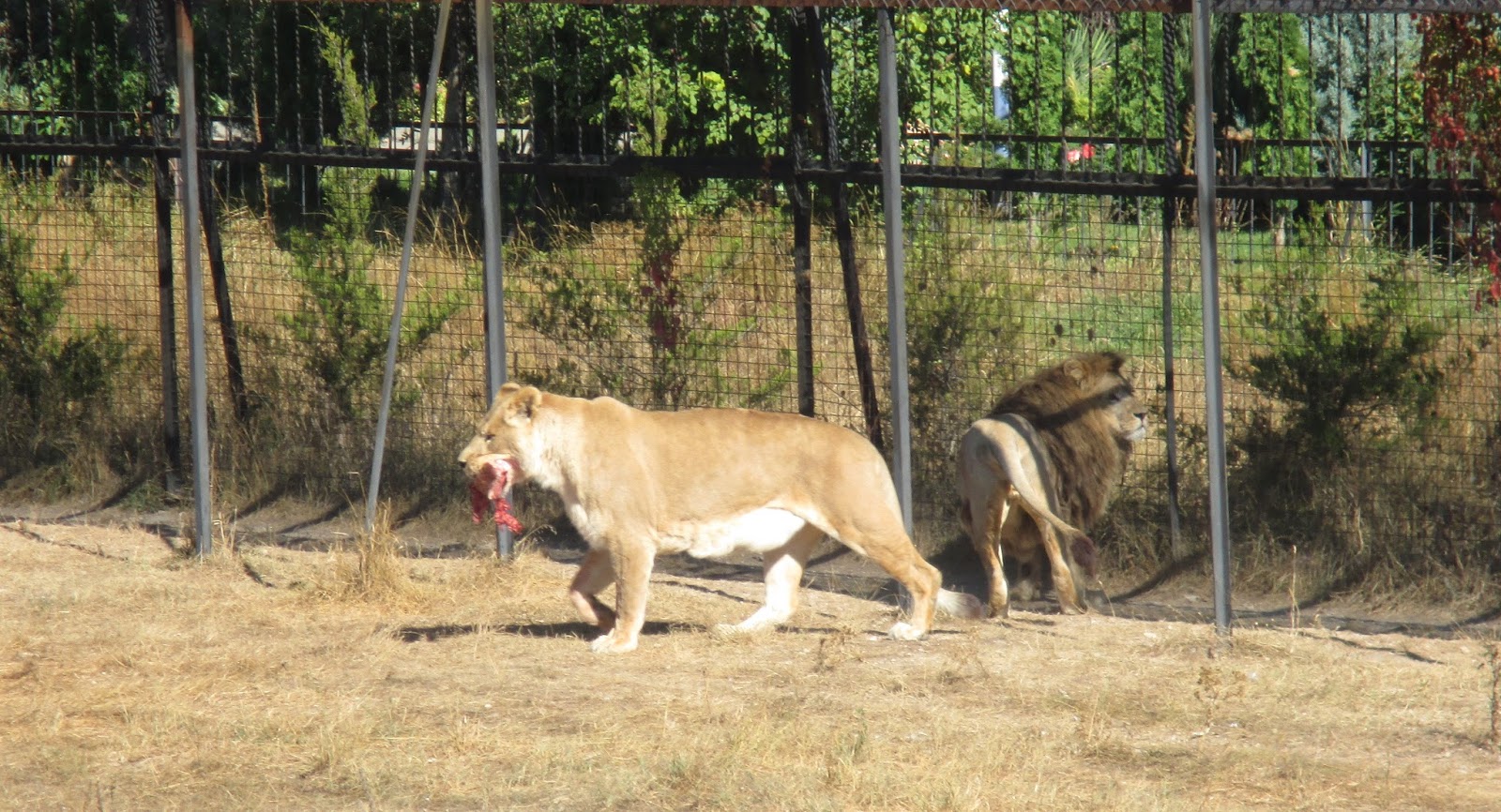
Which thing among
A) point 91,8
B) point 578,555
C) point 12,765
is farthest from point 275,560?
point 91,8

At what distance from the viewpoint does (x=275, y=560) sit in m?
9.24

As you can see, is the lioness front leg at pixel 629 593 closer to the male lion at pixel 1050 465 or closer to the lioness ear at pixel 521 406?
the lioness ear at pixel 521 406

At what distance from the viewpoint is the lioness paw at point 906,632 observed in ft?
24.7

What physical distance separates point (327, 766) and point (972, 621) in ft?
11.3

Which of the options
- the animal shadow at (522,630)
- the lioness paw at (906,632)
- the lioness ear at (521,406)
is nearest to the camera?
the lioness ear at (521,406)

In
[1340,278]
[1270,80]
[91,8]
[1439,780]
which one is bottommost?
[1439,780]

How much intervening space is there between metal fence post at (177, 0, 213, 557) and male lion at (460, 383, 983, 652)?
2.56 metres

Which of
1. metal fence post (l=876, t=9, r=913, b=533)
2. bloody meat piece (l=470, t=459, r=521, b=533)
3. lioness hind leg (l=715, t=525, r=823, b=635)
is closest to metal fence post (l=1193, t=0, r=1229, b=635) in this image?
metal fence post (l=876, t=9, r=913, b=533)

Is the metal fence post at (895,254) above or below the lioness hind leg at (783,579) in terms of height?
above

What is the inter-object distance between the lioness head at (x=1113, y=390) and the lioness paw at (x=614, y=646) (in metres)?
2.98

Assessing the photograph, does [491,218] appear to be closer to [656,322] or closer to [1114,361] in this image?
[656,322]

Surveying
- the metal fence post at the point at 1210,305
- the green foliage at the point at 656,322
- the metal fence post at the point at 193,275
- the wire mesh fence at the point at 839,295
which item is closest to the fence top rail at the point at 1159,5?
the wire mesh fence at the point at 839,295

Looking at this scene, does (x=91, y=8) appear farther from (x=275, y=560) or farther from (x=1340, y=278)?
(x=1340, y=278)

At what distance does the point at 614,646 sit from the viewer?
287 inches
